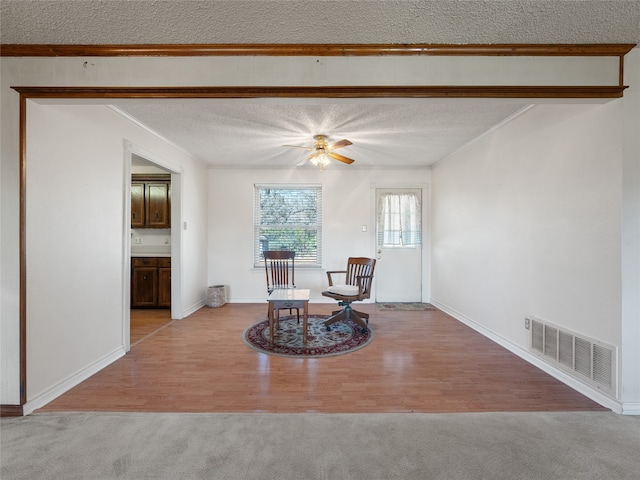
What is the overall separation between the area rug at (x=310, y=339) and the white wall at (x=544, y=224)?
156cm

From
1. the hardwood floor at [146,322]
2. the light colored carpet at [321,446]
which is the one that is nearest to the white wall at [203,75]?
the light colored carpet at [321,446]

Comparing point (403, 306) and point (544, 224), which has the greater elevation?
point (544, 224)

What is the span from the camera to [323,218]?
192 inches

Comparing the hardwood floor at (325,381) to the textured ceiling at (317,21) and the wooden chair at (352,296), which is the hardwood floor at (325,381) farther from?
the textured ceiling at (317,21)

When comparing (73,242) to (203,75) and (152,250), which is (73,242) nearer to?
(203,75)

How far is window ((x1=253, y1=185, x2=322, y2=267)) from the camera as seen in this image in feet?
16.1

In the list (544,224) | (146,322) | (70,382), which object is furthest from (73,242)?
(544,224)

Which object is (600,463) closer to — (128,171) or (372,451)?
(372,451)

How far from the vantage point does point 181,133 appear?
330 cm

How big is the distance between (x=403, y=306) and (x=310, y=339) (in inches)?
84.4

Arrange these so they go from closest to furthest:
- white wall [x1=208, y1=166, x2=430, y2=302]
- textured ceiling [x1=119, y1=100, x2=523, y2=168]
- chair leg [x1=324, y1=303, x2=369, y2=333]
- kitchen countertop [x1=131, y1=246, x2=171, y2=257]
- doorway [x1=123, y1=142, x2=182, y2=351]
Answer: textured ceiling [x1=119, y1=100, x2=523, y2=168] → chair leg [x1=324, y1=303, x2=369, y2=333] → doorway [x1=123, y1=142, x2=182, y2=351] → kitchen countertop [x1=131, y1=246, x2=171, y2=257] → white wall [x1=208, y1=166, x2=430, y2=302]

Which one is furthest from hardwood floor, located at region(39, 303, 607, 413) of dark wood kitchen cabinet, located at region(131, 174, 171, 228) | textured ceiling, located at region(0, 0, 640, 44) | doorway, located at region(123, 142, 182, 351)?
textured ceiling, located at region(0, 0, 640, 44)

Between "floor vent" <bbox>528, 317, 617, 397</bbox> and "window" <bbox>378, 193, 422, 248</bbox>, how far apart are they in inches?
96.6

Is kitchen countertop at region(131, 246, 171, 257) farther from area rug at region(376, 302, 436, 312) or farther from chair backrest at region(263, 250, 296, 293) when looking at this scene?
area rug at region(376, 302, 436, 312)
